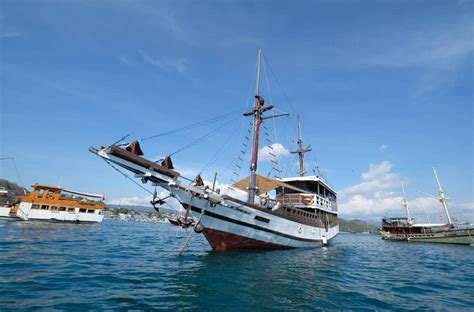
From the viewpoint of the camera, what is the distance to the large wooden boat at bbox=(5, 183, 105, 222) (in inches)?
1444

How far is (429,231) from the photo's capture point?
5097cm

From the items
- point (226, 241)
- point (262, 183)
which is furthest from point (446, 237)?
point (226, 241)

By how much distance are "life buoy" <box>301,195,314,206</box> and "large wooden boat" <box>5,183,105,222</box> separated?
124 feet

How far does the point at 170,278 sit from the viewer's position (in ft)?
30.3

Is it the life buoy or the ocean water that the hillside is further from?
the life buoy

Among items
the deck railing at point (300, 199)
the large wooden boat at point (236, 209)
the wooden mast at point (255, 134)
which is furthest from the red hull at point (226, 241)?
the deck railing at point (300, 199)

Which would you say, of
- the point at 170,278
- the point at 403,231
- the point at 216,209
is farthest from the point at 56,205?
the point at 403,231

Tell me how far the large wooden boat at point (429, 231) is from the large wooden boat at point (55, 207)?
216 feet

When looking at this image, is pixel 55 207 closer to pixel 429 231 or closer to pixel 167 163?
pixel 167 163

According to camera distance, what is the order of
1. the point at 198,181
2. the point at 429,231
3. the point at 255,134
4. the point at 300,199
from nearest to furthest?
1. the point at 198,181
2. the point at 255,134
3. the point at 300,199
4. the point at 429,231

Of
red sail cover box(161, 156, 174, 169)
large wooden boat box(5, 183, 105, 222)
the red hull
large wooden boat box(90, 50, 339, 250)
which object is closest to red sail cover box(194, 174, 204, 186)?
large wooden boat box(90, 50, 339, 250)

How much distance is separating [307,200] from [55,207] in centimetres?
4083

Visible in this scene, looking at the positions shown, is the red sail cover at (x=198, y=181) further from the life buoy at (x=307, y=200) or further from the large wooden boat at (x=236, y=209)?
the life buoy at (x=307, y=200)

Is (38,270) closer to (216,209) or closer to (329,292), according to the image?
(216,209)
